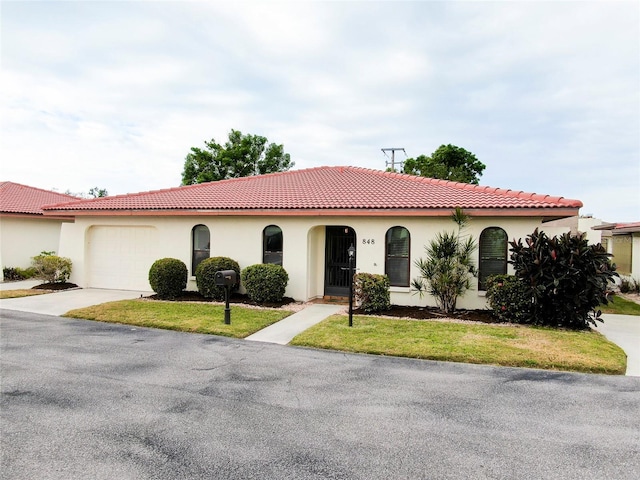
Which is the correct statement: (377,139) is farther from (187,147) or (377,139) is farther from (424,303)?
(424,303)

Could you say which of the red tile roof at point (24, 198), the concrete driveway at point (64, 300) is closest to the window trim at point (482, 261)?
the concrete driveway at point (64, 300)

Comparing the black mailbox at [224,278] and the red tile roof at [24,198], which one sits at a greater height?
the red tile roof at [24,198]

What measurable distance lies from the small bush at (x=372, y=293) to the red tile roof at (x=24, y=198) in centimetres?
1510

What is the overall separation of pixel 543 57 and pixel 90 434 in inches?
624

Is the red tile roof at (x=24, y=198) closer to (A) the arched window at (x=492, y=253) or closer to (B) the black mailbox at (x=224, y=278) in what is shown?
(B) the black mailbox at (x=224, y=278)

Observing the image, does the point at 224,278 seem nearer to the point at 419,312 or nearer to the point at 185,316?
the point at 185,316

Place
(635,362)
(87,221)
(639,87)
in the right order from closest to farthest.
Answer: (635,362)
(639,87)
(87,221)

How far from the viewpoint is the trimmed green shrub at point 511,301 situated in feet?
31.1

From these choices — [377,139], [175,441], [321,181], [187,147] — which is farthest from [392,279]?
[187,147]

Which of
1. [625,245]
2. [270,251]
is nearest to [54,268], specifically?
[270,251]

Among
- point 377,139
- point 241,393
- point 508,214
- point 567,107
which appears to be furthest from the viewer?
point 377,139

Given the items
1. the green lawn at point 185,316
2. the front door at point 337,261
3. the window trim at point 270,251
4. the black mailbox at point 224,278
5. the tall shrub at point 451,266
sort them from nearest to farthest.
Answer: the green lawn at point 185,316 < the black mailbox at point 224,278 < the tall shrub at point 451,266 < the window trim at point 270,251 < the front door at point 337,261

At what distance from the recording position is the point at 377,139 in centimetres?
3444

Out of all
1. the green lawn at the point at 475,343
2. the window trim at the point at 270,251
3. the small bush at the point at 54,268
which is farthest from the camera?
the small bush at the point at 54,268
